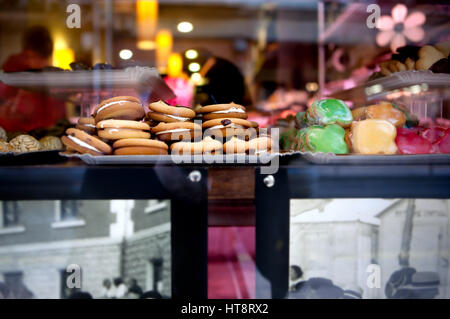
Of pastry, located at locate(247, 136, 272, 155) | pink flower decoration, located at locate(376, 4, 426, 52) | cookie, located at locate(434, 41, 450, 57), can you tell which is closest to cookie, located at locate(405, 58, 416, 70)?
cookie, located at locate(434, 41, 450, 57)

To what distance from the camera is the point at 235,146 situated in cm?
110

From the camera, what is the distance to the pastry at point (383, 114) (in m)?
1.30

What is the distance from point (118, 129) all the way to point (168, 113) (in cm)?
17

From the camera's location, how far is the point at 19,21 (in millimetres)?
4086

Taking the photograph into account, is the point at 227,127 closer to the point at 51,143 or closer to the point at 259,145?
the point at 259,145

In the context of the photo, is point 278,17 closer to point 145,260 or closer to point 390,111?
point 390,111

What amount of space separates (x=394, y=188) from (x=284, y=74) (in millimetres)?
4583

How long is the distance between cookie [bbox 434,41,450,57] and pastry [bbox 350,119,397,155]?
582 millimetres

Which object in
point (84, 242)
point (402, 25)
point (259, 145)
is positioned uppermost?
point (402, 25)

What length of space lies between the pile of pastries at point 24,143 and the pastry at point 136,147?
35cm

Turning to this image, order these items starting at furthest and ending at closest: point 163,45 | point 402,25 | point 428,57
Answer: point 163,45, point 402,25, point 428,57

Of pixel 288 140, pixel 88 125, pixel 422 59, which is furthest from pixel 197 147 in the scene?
pixel 422 59

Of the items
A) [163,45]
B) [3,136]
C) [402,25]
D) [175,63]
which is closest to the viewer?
[3,136]

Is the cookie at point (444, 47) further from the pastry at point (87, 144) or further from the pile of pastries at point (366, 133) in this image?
the pastry at point (87, 144)
